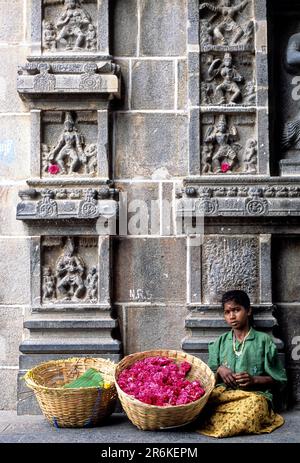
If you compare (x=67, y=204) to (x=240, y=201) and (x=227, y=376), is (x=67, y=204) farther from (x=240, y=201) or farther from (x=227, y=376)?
(x=227, y=376)

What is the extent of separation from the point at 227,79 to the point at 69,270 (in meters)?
2.32

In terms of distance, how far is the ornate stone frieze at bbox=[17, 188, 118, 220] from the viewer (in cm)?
567

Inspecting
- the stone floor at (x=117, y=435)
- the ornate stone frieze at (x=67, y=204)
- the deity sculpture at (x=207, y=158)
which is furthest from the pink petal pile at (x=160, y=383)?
the deity sculpture at (x=207, y=158)

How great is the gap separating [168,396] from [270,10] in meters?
3.88

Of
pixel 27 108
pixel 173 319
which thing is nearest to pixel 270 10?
pixel 27 108

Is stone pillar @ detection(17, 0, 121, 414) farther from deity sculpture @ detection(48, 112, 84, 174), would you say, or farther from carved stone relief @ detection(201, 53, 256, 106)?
carved stone relief @ detection(201, 53, 256, 106)

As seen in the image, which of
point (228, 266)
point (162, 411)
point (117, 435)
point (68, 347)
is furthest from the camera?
point (228, 266)

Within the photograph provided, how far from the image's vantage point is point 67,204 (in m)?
5.70

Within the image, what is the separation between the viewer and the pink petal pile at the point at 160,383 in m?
4.65

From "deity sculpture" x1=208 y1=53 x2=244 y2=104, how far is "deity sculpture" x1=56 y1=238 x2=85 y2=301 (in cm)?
199

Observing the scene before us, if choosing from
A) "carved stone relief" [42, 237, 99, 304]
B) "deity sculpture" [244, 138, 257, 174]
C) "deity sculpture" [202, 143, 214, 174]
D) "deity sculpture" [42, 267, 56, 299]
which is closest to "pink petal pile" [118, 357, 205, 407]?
"carved stone relief" [42, 237, 99, 304]

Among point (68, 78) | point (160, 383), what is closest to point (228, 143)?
point (68, 78)
